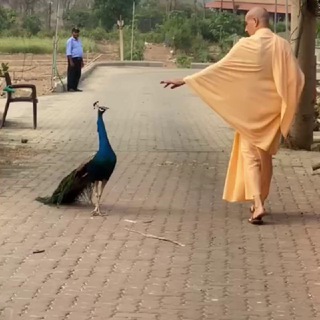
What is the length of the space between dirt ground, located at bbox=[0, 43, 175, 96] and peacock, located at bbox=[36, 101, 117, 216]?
1855 cm

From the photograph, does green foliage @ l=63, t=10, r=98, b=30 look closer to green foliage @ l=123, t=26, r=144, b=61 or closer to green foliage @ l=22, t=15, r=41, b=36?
green foliage @ l=22, t=15, r=41, b=36

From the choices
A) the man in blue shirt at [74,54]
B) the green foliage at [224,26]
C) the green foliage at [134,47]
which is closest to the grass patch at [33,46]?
the green foliage at [134,47]

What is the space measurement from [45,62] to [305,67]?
32655 mm

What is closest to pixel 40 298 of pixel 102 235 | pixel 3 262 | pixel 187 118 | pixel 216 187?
pixel 3 262

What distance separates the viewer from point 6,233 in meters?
9.03

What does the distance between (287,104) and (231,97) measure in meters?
0.56

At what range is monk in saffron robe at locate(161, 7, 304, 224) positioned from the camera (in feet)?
31.2

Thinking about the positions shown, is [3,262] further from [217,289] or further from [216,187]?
[216,187]

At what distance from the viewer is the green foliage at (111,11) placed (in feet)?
204

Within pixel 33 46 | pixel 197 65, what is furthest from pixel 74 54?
pixel 33 46

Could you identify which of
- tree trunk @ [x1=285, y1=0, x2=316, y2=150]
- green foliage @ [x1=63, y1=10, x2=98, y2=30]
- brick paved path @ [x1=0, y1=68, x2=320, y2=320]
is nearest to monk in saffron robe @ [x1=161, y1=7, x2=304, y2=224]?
brick paved path @ [x1=0, y1=68, x2=320, y2=320]

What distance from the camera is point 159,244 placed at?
8.67 meters

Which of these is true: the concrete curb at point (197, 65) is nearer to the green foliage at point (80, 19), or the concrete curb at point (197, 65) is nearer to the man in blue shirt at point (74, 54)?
the man in blue shirt at point (74, 54)

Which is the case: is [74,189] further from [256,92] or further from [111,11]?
[111,11]
